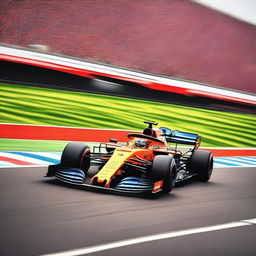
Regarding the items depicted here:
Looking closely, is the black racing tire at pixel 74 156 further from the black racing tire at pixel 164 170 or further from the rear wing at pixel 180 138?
the rear wing at pixel 180 138

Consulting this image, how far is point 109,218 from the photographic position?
15.5 ft

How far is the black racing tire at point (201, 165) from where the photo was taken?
8125 mm

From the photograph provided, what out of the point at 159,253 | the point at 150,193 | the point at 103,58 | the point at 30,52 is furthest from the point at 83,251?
the point at 103,58

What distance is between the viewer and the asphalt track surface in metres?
3.82

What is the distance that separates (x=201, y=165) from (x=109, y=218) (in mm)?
3745

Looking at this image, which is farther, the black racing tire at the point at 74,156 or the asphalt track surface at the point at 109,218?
the black racing tire at the point at 74,156

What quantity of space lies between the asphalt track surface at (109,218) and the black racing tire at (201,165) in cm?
98

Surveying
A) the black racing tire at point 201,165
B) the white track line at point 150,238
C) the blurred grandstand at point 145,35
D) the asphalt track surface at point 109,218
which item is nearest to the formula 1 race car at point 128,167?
the asphalt track surface at point 109,218

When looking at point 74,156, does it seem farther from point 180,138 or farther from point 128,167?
point 180,138

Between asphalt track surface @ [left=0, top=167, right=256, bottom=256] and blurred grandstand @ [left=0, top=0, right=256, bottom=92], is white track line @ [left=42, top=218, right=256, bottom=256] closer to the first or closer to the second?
asphalt track surface @ [left=0, top=167, right=256, bottom=256]

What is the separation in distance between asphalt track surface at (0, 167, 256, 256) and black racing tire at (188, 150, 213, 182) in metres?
0.98

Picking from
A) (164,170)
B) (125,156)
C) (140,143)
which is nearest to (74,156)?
(125,156)

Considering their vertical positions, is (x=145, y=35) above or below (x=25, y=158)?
above

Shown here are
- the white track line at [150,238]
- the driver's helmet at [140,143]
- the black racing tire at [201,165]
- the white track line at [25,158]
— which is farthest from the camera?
the white track line at [25,158]
